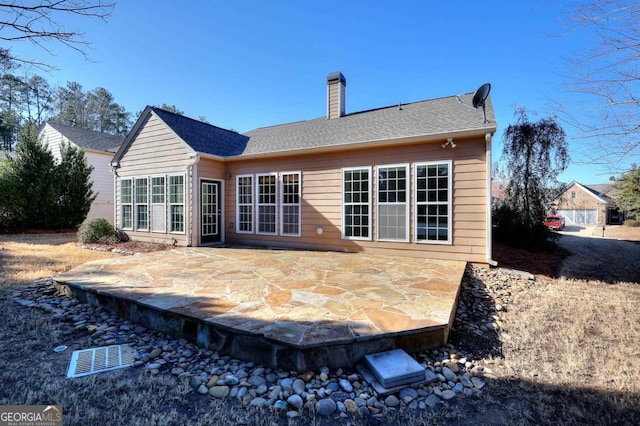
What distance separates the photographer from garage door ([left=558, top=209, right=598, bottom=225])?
30203mm

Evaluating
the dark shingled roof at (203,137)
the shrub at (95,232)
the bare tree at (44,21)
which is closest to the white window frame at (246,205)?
the dark shingled roof at (203,137)

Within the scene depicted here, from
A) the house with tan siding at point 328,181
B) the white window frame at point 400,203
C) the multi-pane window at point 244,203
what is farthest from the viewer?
the multi-pane window at point 244,203

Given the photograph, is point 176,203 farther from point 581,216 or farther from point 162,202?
point 581,216

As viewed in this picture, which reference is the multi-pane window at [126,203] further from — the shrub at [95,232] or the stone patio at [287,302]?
the stone patio at [287,302]

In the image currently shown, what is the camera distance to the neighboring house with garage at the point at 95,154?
15727 mm

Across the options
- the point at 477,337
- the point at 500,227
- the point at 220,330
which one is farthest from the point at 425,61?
the point at 220,330

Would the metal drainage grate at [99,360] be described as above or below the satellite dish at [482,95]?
below

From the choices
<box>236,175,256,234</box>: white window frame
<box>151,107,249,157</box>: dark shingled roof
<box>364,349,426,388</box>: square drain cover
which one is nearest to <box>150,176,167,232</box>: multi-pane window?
<box>151,107,249,157</box>: dark shingled roof

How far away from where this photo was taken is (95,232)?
364 inches

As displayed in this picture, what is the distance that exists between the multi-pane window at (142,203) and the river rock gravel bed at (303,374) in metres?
6.26

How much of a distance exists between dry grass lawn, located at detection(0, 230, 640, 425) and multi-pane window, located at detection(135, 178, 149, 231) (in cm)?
617

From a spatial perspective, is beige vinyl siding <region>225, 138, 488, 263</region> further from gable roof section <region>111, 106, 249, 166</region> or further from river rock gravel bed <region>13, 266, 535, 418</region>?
river rock gravel bed <region>13, 266, 535, 418</region>

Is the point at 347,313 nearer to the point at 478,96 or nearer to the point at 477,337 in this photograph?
the point at 477,337

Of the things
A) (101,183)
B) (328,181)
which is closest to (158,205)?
(328,181)
